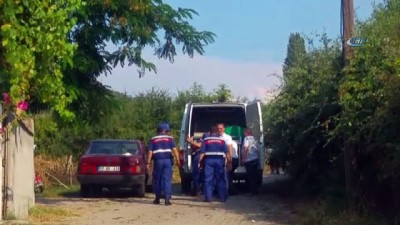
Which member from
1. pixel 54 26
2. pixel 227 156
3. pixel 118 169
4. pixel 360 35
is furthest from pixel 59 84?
pixel 118 169

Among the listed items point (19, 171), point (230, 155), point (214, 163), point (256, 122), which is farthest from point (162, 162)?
point (256, 122)

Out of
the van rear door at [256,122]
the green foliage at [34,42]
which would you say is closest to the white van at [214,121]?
the van rear door at [256,122]

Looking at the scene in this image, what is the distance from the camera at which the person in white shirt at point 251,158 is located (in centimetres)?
2169

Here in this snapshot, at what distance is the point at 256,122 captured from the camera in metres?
22.7

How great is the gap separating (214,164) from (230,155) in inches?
25.6

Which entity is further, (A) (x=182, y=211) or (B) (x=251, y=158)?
(B) (x=251, y=158)

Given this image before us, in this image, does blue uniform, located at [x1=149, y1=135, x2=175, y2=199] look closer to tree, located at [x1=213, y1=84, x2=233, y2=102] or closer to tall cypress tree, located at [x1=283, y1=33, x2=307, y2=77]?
tall cypress tree, located at [x1=283, y1=33, x2=307, y2=77]

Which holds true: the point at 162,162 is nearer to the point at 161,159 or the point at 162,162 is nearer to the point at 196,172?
the point at 161,159

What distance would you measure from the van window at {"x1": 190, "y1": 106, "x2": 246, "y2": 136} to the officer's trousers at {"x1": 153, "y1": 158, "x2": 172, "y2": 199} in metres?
4.91

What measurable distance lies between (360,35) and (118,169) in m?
8.05

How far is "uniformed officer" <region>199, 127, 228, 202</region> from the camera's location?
63.3 feet

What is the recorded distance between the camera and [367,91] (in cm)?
1441

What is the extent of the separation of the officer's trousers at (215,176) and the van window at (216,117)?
4332mm

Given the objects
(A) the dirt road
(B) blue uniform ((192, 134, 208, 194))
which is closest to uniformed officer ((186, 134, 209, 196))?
(B) blue uniform ((192, 134, 208, 194))
